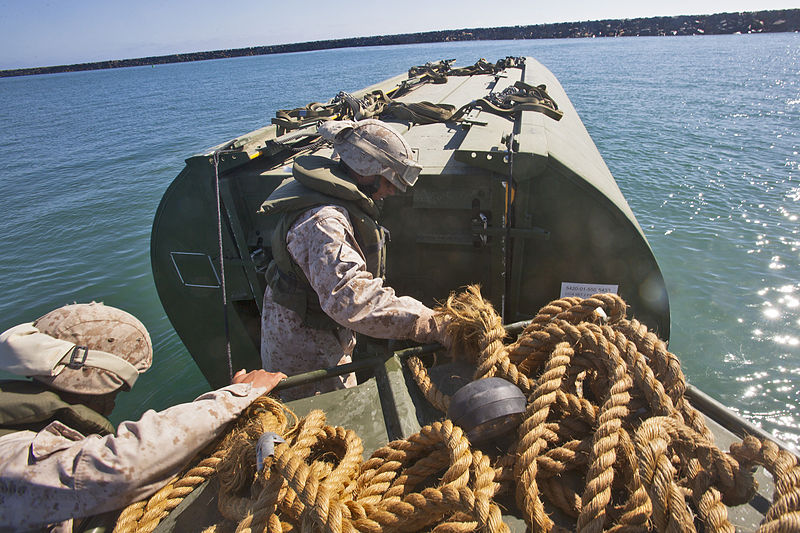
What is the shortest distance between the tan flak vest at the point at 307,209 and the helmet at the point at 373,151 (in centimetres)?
14

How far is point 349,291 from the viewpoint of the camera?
2.27 meters

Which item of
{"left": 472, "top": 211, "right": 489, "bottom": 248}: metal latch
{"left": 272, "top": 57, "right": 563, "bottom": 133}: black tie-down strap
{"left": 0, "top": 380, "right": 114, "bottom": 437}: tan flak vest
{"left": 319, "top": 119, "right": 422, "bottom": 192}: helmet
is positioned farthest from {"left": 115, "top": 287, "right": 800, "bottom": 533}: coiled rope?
{"left": 272, "top": 57, "right": 563, "bottom": 133}: black tie-down strap

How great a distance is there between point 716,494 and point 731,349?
220 inches

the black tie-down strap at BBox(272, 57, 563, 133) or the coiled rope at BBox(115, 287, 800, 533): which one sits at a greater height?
the black tie-down strap at BBox(272, 57, 563, 133)

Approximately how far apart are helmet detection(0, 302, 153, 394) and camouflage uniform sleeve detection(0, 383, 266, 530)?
0.22 m

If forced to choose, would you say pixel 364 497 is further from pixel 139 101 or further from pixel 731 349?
pixel 139 101

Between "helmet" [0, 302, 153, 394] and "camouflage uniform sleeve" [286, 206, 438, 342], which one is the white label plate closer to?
"camouflage uniform sleeve" [286, 206, 438, 342]

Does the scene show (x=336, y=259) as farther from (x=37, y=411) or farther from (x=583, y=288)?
(x=583, y=288)

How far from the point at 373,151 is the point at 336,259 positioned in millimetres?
725

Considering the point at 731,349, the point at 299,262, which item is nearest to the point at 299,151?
the point at 299,262

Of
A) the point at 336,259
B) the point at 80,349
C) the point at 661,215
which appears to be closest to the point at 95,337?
the point at 80,349

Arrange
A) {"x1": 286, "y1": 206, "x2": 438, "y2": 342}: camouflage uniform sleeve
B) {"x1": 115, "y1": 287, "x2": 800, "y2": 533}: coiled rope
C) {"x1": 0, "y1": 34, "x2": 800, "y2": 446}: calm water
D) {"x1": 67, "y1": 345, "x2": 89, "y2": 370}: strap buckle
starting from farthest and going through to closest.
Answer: {"x1": 0, "y1": 34, "x2": 800, "y2": 446}: calm water → {"x1": 286, "y1": 206, "x2": 438, "y2": 342}: camouflage uniform sleeve → {"x1": 67, "y1": 345, "x2": 89, "y2": 370}: strap buckle → {"x1": 115, "y1": 287, "x2": 800, "y2": 533}: coiled rope

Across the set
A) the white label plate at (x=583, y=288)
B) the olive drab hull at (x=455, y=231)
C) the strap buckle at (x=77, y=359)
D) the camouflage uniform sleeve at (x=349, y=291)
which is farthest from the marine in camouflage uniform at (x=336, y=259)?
the white label plate at (x=583, y=288)

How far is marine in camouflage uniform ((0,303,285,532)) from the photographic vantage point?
1.51 m
